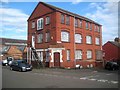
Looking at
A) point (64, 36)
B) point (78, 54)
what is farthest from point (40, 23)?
point (78, 54)

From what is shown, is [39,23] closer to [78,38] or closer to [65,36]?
[65,36]

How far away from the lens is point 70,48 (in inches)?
1491

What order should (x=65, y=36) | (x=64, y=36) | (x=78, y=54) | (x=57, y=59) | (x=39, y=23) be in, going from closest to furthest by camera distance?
(x=57, y=59)
(x=64, y=36)
(x=65, y=36)
(x=39, y=23)
(x=78, y=54)

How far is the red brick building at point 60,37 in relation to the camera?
35.6 m

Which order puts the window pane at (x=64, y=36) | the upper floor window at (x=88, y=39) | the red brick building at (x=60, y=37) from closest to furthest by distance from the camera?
the red brick building at (x=60, y=37) < the window pane at (x=64, y=36) < the upper floor window at (x=88, y=39)

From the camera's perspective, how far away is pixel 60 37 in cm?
3588

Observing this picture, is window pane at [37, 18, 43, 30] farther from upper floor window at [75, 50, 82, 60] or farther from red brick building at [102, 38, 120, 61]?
red brick building at [102, 38, 120, 61]

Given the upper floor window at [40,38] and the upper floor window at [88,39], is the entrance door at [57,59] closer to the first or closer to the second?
the upper floor window at [40,38]

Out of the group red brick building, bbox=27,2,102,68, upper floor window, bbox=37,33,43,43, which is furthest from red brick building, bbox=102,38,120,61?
upper floor window, bbox=37,33,43,43

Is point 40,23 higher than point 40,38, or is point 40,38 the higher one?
point 40,23

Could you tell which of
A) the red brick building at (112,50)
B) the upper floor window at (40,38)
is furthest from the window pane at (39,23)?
the red brick building at (112,50)

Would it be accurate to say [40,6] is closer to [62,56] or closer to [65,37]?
[65,37]

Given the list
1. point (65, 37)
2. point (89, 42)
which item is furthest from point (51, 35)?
point (89, 42)

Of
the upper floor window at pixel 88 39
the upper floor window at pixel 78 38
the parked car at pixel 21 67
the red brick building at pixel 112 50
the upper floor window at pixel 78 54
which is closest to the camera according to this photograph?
the parked car at pixel 21 67
